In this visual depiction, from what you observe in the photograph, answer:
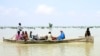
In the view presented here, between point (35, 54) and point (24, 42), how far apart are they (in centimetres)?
662

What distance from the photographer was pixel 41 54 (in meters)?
16.8

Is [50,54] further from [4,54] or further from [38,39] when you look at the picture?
[38,39]

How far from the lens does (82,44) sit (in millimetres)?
Result: 22828

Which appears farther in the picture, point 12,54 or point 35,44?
point 35,44

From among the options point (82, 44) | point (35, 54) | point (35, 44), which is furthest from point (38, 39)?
point (35, 54)

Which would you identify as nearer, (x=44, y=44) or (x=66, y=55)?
(x=66, y=55)

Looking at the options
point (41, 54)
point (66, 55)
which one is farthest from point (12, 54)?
point (66, 55)

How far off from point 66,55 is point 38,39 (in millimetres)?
7591

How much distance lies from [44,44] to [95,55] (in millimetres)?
7618

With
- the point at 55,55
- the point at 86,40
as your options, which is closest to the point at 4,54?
the point at 55,55

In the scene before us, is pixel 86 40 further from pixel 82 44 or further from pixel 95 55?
pixel 95 55

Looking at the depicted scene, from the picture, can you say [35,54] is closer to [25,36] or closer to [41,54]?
[41,54]

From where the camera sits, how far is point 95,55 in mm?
16078

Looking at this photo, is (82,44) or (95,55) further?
(82,44)
